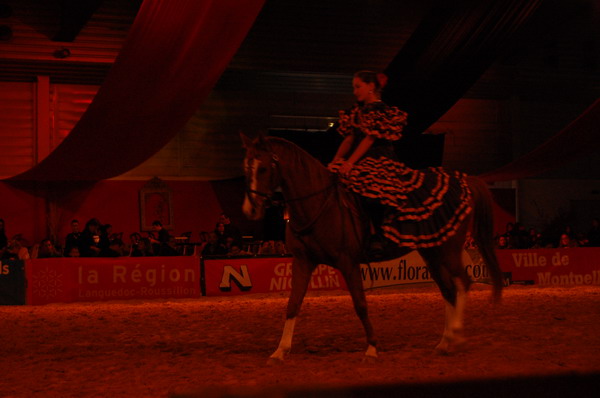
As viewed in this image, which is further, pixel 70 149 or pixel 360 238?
pixel 70 149

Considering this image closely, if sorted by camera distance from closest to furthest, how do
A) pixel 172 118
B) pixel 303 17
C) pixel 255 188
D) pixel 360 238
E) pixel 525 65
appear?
pixel 255 188, pixel 360 238, pixel 172 118, pixel 303 17, pixel 525 65

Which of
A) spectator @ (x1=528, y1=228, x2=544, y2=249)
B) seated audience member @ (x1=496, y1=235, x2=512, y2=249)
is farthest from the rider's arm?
spectator @ (x1=528, y1=228, x2=544, y2=249)

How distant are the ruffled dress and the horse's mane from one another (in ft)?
0.72

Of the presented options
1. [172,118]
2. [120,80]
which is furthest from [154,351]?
[172,118]

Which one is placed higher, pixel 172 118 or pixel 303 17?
pixel 303 17

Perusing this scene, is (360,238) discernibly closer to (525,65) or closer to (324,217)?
(324,217)

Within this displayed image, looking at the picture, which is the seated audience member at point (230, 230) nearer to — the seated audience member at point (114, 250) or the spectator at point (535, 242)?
the seated audience member at point (114, 250)

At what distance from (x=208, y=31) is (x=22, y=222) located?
33.8 feet

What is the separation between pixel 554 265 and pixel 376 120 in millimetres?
9712

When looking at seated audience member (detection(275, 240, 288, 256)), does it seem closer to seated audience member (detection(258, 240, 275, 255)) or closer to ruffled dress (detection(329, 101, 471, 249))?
seated audience member (detection(258, 240, 275, 255))

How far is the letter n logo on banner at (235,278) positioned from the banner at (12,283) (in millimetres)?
3364

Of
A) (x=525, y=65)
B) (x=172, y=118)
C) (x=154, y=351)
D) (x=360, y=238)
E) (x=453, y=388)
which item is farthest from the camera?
(x=525, y=65)

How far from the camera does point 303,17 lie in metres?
19.6

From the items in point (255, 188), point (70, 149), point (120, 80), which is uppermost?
point (120, 80)
